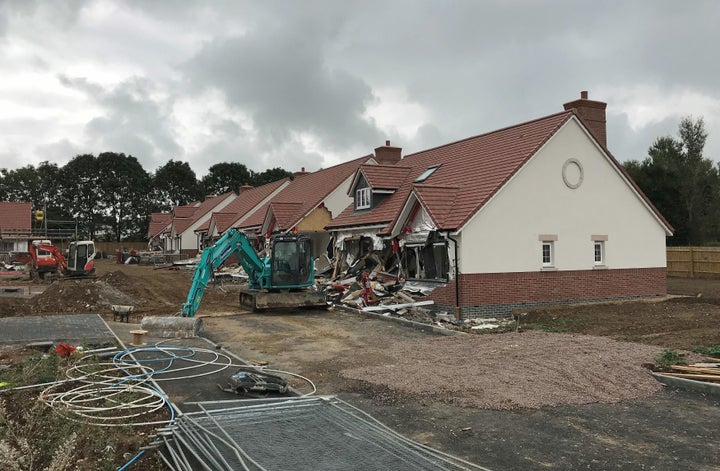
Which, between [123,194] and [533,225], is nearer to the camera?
[533,225]

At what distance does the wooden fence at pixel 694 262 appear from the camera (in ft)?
109

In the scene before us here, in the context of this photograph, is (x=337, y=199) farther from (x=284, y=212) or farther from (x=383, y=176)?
(x=383, y=176)

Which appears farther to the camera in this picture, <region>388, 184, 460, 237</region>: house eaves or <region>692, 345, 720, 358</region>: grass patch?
<region>388, 184, 460, 237</region>: house eaves

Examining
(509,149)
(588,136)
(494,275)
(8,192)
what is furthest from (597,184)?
(8,192)

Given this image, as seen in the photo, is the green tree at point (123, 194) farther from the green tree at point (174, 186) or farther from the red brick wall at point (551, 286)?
the red brick wall at point (551, 286)

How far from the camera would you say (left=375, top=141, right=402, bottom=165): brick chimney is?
3181cm

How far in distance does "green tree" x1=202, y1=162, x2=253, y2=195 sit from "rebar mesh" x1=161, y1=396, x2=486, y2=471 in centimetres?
9690

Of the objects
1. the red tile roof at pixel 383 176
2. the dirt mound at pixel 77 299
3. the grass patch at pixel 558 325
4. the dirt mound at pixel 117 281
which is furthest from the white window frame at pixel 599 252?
the dirt mound at pixel 117 281

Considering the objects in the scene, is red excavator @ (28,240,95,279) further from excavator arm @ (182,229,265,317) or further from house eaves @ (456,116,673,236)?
house eaves @ (456,116,673,236)

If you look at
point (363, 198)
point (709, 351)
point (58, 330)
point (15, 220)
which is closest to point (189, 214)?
point (15, 220)

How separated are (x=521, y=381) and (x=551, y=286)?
36.0ft

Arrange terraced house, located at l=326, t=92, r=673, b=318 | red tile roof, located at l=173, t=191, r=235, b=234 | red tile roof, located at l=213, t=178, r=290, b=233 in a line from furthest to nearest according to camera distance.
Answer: red tile roof, located at l=173, t=191, r=235, b=234, red tile roof, located at l=213, t=178, r=290, b=233, terraced house, located at l=326, t=92, r=673, b=318

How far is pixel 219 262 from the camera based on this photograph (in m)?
17.6

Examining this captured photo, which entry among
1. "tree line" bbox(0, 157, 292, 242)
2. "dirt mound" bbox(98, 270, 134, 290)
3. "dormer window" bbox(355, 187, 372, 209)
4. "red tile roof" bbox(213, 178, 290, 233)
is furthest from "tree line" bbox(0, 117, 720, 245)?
"dormer window" bbox(355, 187, 372, 209)
